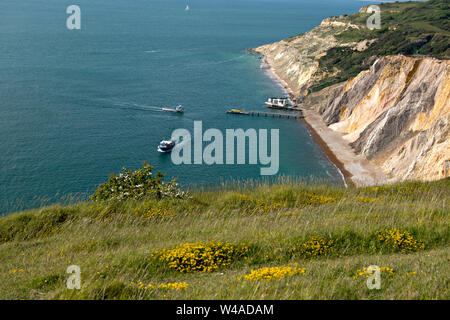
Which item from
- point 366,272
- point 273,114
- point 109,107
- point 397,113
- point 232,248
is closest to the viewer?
point 366,272

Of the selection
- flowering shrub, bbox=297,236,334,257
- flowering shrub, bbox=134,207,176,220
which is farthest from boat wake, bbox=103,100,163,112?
flowering shrub, bbox=297,236,334,257

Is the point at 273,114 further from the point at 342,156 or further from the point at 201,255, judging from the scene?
the point at 201,255

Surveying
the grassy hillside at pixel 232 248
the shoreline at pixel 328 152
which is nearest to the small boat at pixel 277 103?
the shoreline at pixel 328 152

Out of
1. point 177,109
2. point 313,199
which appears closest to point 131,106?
point 177,109

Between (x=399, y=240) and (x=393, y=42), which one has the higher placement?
(x=393, y=42)

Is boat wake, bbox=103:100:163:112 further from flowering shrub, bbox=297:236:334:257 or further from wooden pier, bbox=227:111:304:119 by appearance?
flowering shrub, bbox=297:236:334:257

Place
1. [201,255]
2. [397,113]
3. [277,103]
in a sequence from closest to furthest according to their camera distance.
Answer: [201,255]
[397,113]
[277,103]
